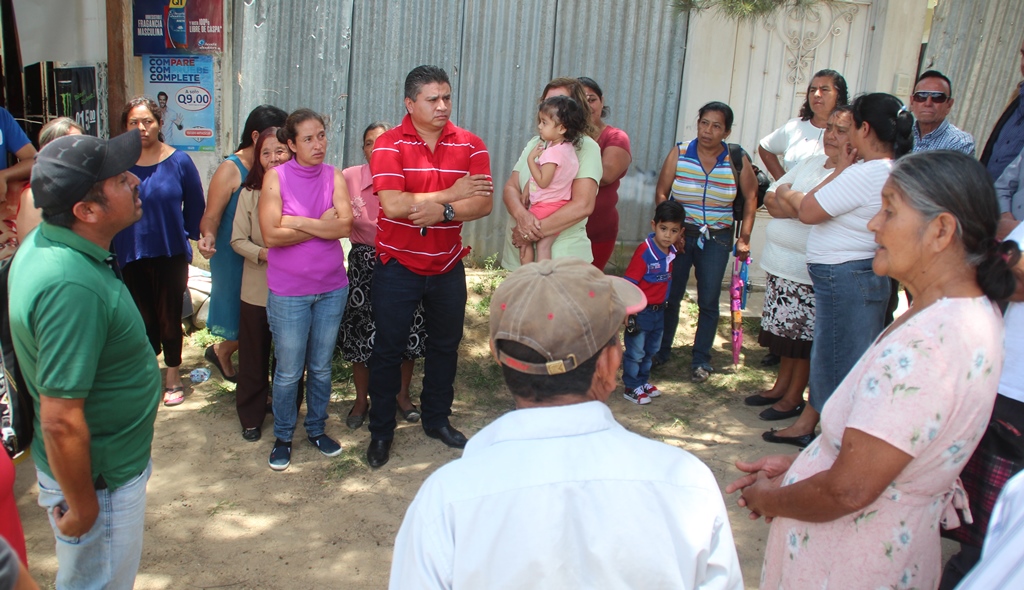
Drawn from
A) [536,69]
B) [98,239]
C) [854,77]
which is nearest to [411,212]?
[98,239]

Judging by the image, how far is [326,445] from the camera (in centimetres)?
454

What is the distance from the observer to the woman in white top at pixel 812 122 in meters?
5.29

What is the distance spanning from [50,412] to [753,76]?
21.1 feet

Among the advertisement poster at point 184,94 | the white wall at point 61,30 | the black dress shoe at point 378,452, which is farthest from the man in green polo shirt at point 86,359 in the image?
the advertisement poster at point 184,94

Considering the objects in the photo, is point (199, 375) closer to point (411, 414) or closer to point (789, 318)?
point (411, 414)

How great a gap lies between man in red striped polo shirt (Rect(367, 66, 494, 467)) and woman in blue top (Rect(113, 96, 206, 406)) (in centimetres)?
140

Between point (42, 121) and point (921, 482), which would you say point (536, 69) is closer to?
point (42, 121)

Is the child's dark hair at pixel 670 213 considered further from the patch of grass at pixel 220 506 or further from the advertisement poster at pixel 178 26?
the advertisement poster at pixel 178 26

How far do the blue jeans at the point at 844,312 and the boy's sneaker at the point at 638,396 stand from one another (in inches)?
55.7

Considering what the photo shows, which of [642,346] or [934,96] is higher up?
[934,96]

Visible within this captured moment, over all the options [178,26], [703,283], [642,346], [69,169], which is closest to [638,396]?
[642,346]

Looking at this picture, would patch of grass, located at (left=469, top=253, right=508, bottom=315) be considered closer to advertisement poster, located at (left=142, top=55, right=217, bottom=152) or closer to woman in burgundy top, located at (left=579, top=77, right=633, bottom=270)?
woman in burgundy top, located at (left=579, top=77, right=633, bottom=270)

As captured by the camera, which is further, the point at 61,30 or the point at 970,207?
the point at 61,30

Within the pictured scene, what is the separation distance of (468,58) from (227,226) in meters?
3.21
